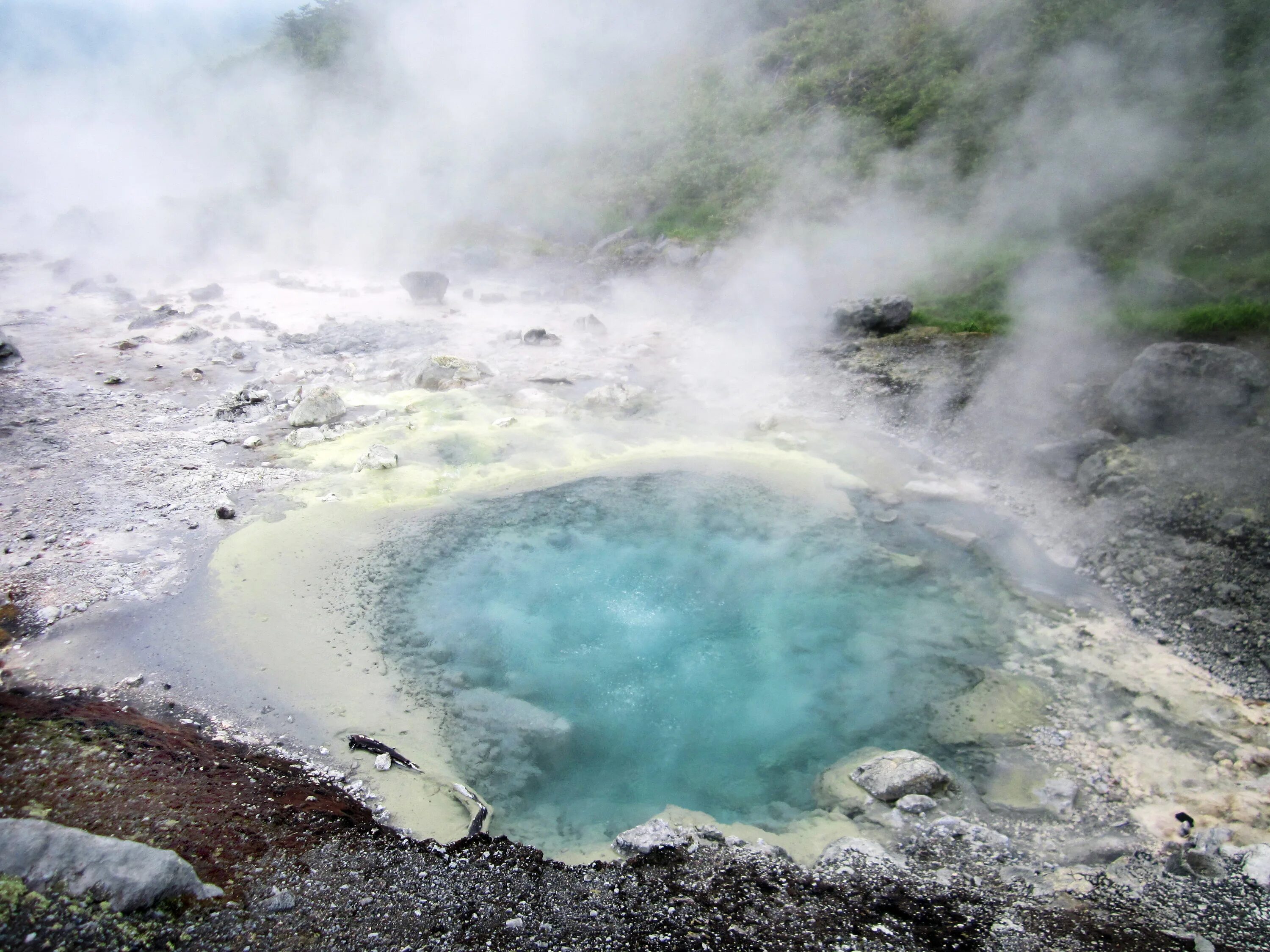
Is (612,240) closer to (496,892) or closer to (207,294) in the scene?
(207,294)

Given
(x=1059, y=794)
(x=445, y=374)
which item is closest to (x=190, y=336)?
(x=445, y=374)

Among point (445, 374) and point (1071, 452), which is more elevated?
point (445, 374)

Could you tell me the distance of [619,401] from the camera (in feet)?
28.9

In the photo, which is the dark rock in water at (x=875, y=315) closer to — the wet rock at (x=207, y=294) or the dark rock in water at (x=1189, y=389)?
the dark rock in water at (x=1189, y=389)

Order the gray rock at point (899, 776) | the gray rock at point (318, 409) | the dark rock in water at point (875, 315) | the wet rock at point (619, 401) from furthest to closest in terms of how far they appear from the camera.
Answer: the dark rock in water at point (875, 315) < the wet rock at point (619, 401) < the gray rock at point (318, 409) < the gray rock at point (899, 776)

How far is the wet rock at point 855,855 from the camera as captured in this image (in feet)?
11.7

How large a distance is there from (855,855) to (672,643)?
201 centimetres

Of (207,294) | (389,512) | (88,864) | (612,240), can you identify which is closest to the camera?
(88,864)

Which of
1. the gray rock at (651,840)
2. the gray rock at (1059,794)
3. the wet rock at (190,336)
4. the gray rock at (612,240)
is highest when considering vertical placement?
the gray rock at (612,240)

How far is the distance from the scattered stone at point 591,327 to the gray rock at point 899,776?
864cm

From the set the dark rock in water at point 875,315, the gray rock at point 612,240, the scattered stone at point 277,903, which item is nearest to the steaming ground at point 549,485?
the dark rock in water at point 875,315

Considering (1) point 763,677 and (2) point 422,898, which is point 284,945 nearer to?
(2) point 422,898

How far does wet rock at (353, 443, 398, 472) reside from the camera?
7.29 m

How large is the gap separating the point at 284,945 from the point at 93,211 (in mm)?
20236
